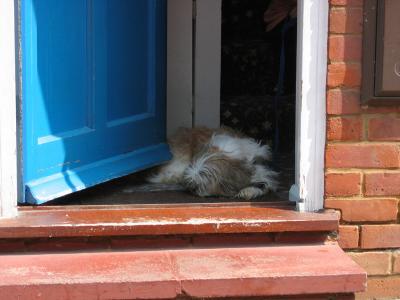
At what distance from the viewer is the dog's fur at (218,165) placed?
162 inches

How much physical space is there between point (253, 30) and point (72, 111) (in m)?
2.45

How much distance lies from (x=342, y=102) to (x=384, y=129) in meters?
0.25

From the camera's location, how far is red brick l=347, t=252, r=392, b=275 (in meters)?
3.66

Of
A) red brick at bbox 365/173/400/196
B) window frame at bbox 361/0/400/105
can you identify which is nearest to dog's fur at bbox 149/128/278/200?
red brick at bbox 365/173/400/196

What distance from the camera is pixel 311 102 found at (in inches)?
141

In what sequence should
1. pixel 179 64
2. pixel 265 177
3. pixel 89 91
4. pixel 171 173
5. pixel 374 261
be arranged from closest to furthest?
1. pixel 374 261
2. pixel 89 91
3. pixel 265 177
4. pixel 171 173
5. pixel 179 64

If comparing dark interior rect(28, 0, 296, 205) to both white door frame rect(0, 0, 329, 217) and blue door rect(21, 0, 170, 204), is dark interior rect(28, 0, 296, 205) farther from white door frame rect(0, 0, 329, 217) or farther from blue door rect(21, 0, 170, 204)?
white door frame rect(0, 0, 329, 217)

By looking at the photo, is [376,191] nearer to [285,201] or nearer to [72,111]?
[285,201]

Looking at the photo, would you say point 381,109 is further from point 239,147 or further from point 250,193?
point 239,147

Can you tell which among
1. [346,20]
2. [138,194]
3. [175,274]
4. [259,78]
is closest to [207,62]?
[259,78]

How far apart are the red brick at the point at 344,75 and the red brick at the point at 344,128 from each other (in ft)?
0.55

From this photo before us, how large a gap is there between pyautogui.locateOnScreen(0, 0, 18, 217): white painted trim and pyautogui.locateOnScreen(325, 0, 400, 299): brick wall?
149cm

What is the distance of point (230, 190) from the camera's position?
4.14 meters

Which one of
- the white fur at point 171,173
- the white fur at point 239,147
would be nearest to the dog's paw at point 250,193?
the white fur at point 239,147
